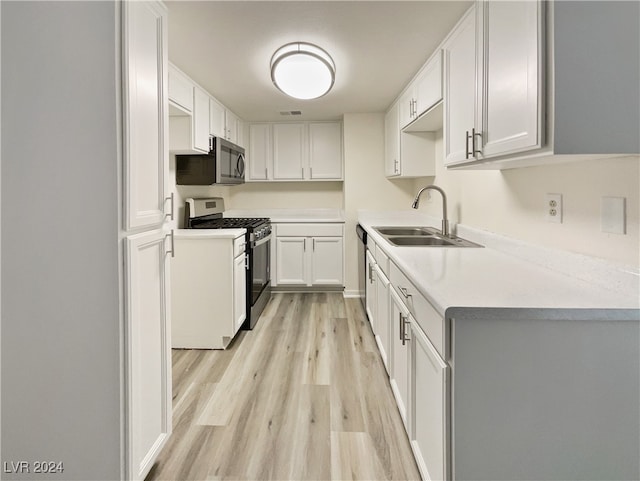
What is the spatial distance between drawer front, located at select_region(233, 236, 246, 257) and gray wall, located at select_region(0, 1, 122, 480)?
1.77 metres

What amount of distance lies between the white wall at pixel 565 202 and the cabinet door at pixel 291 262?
8.19 ft

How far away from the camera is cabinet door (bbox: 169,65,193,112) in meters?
2.81

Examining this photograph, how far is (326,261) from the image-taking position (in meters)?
4.90

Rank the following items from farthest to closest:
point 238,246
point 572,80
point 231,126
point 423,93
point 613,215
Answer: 1. point 231,126
2. point 238,246
3. point 423,93
4. point 613,215
5. point 572,80

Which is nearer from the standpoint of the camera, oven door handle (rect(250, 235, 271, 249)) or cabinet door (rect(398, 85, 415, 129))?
cabinet door (rect(398, 85, 415, 129))

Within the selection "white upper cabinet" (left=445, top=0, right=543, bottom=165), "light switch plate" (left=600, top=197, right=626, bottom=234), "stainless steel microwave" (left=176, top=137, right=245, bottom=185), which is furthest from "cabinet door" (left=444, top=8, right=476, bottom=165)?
"stainless steel microwave" (left=176, top=137, right=245, bottom=185)

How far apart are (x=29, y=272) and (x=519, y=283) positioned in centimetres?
173

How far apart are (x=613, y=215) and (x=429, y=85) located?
1686 mm

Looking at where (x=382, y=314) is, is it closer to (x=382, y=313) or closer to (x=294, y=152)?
(x=382, y=313)

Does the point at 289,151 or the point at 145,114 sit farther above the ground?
the point at 289,151

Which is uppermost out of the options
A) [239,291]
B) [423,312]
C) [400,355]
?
[423,312]

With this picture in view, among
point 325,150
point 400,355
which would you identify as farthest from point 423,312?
point 325,150

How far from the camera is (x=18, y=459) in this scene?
4.86 feet

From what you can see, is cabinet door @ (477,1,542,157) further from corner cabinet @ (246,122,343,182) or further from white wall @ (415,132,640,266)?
corner cabinet @ (246,122,343,182)
